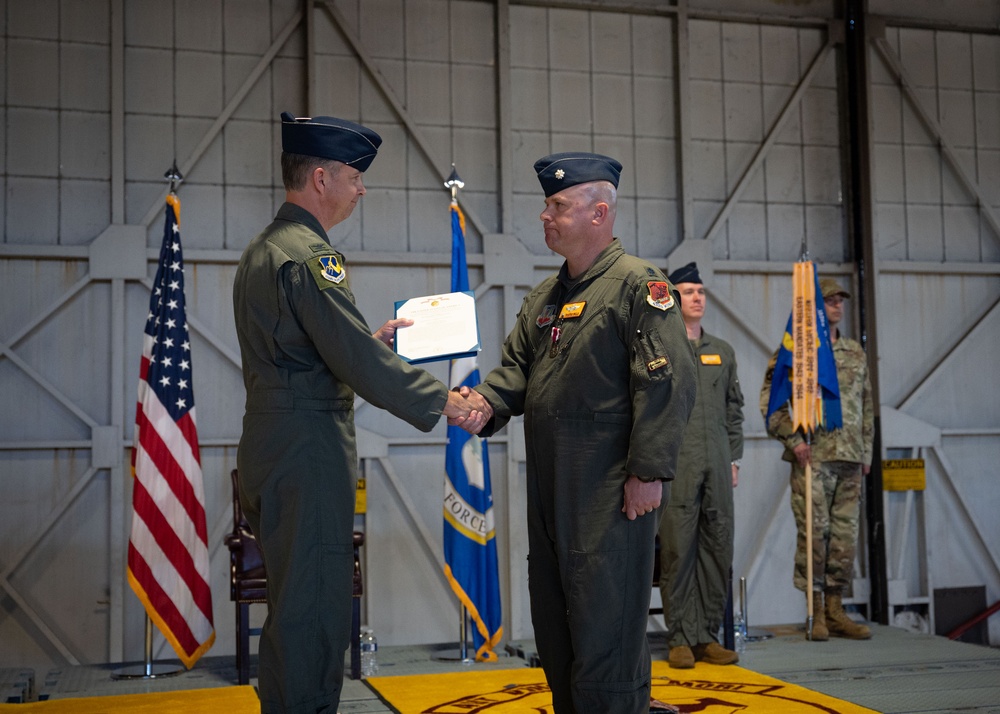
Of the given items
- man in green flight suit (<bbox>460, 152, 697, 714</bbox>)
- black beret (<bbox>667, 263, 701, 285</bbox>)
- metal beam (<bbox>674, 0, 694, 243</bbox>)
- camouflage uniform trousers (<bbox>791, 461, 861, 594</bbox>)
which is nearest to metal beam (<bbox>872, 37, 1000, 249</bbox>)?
metal beam (<bbox>674, 0, 694, 243</bbox>)

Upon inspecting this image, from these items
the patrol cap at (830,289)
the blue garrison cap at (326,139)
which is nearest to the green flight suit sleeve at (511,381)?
the blue garrison cap at (326,139)

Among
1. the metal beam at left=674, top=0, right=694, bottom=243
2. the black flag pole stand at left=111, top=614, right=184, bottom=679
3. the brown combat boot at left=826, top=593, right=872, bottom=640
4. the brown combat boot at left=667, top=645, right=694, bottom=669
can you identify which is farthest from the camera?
the metal beam at left=674, top=0, right=694, bottom=243

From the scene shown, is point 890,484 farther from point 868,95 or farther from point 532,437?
point 532,437

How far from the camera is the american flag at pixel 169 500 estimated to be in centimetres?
501

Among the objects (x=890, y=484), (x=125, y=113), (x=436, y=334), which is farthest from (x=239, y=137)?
(x=890, y=484)

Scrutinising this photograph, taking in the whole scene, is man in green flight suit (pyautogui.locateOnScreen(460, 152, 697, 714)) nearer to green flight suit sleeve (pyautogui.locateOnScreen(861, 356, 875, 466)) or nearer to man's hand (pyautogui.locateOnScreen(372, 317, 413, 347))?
man's hand (pyautogui.locateOnScreen(372, 317, 413, 347))

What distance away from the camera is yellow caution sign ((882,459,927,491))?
6.96 m

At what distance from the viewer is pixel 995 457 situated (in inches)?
287

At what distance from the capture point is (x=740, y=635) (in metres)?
5.88

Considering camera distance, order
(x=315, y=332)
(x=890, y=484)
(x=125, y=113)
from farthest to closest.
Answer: (x=890, y=484), (x=125, y=113), (x=315, y=332)

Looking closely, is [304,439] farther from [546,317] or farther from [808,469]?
[808,469]

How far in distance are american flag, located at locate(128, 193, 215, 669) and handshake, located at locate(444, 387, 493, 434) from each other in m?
2.52

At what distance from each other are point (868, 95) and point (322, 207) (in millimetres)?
5300

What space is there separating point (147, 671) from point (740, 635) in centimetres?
310
